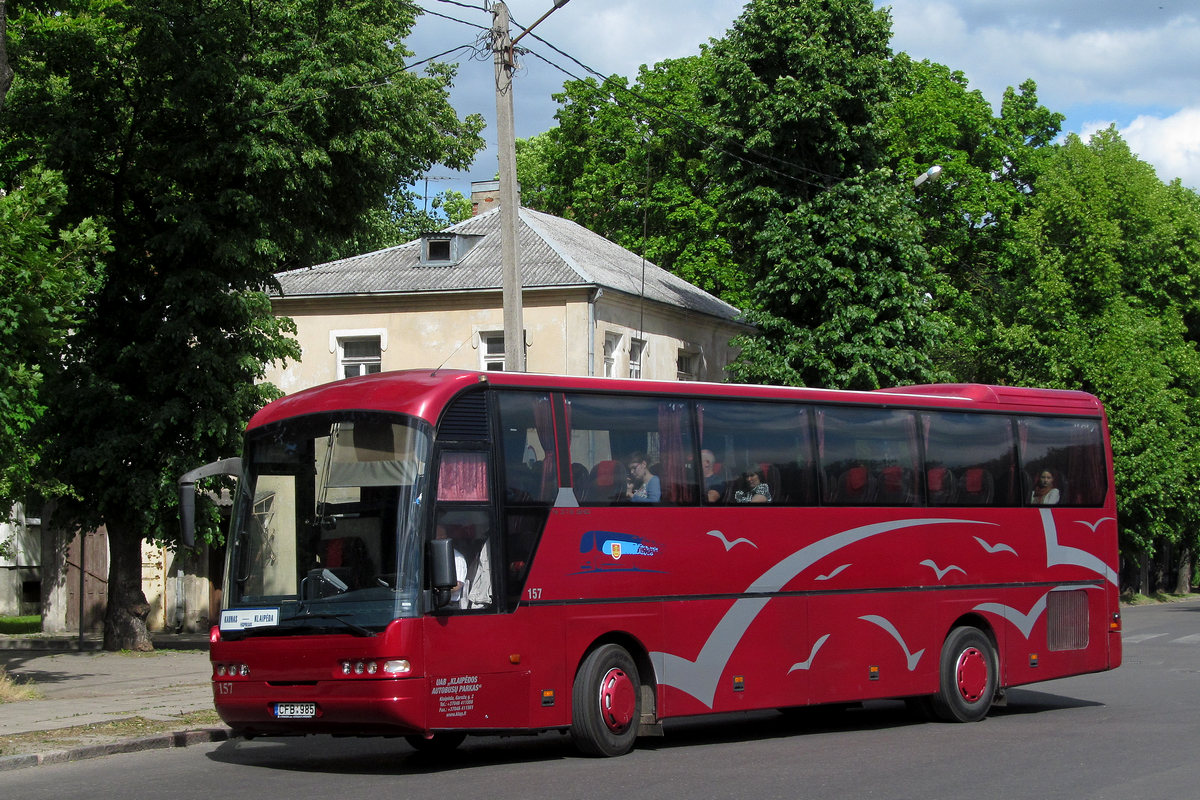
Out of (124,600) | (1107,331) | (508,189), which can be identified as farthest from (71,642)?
(1107,331)

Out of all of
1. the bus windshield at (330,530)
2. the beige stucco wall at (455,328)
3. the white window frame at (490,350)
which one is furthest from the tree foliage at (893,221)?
the bus windshield at (330,530)

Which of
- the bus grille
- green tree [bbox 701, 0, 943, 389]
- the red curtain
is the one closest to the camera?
the red curtain

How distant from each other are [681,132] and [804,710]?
105 feet

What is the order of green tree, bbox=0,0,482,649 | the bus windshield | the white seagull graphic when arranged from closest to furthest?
the bus windshield → the white seagull graphic → green tree, bbox=0,0,482,649

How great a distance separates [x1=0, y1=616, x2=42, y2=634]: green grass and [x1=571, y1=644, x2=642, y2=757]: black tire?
2672 cm

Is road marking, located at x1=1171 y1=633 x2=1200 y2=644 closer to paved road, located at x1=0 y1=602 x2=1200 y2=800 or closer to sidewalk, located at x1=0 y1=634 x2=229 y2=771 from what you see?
paved road, located at x1=0 y1=602 x2=1200 y2=800

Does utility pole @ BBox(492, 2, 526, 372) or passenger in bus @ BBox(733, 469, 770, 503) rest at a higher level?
utility pole @ BBox(492, 2, 526, 372)

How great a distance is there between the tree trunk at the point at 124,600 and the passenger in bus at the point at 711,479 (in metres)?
13.5

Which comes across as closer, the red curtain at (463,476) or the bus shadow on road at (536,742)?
the red curtain at (463,476)

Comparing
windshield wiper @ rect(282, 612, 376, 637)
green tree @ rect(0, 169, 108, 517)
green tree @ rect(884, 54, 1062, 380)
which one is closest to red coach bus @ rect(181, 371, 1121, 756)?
windshield wiper @ rect(282, 612, 376, 637)

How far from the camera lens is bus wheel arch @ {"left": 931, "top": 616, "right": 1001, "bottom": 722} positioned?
14.8 m

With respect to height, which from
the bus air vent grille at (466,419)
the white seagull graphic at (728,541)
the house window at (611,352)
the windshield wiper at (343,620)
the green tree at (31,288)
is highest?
the house window at (611,352)

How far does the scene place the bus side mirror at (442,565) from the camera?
1027 cm

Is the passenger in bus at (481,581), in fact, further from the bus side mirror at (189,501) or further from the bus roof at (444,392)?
the bus side mirror at (189,501)
